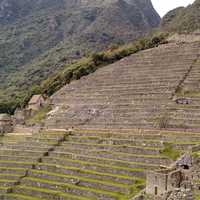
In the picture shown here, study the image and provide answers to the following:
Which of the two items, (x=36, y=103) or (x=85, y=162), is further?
(x=36, y=103)

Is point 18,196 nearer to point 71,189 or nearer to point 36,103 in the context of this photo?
point 71,189

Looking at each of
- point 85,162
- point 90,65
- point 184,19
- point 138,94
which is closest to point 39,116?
point 138,94

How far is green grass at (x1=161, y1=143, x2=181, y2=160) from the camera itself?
2498 centimetres

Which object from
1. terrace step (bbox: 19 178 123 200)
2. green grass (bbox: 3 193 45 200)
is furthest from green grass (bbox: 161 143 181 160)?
green grass (bbox: 3 193 45 200)

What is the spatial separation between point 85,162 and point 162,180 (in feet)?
28.0

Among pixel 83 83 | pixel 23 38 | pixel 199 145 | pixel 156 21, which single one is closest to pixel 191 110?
pixel 199 145

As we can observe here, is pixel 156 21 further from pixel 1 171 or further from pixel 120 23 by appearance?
pixel 1 171

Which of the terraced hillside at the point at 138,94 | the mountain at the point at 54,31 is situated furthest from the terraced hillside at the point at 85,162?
the mountain at the point at 54,31

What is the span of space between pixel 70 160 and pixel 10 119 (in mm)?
17060

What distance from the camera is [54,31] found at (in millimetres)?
122375

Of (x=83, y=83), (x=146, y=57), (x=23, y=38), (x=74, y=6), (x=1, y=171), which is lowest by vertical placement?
(x=1, y=171)

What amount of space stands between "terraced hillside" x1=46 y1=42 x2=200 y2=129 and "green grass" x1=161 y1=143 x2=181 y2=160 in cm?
362

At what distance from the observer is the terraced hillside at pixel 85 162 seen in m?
24.6

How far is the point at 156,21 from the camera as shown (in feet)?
520
